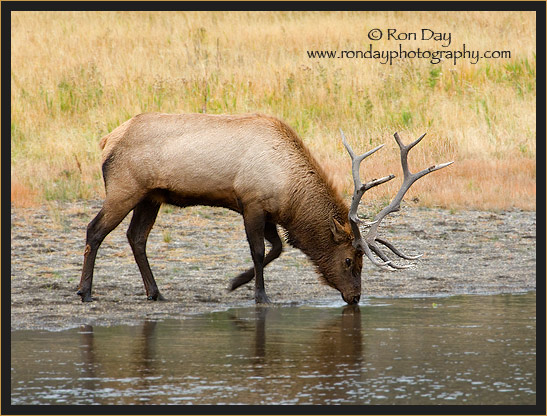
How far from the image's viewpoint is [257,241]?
9820mm

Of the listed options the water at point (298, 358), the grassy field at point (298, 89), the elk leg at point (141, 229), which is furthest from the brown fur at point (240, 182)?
the grassy field at point (298, 89)

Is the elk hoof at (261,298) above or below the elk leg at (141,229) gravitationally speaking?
below

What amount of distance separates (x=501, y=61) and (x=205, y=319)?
1270cm

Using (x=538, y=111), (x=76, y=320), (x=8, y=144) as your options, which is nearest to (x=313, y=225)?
(x=76, y=320)

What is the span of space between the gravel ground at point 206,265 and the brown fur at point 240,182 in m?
0.44

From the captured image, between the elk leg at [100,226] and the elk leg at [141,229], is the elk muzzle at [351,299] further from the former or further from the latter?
the elk leg at [100,226]

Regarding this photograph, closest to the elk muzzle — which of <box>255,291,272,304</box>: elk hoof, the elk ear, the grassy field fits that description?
the elk ear

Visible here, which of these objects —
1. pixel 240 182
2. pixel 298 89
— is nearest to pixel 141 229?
pixel 240 182

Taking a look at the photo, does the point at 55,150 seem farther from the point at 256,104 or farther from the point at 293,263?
the point at 293,263

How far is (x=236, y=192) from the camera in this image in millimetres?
9828

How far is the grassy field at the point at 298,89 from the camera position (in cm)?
1545

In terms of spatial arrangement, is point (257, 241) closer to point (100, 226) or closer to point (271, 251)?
point (271, 251)

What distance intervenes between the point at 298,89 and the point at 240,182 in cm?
942

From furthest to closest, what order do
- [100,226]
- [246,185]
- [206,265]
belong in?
[206,265] < [100,226] < [246,185]
